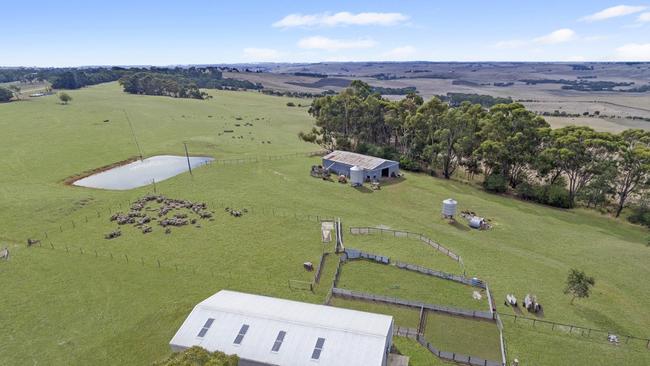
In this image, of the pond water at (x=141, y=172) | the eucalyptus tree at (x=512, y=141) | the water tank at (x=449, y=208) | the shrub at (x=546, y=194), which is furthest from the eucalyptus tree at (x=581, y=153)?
the pond water at (x=141, y=172)

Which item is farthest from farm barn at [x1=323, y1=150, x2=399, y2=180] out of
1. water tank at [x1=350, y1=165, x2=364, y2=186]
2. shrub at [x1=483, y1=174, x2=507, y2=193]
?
shrub at [x1=483, y1=174, x2=507, y2=193]

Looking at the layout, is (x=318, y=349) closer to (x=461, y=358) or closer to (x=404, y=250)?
(x=461, y=358)

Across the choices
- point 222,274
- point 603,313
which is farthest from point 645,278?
point 222,274

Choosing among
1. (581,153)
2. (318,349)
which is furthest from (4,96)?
(581,153)

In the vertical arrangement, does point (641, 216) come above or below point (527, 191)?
below

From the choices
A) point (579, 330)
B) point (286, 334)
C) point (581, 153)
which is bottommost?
point (579, 330)
